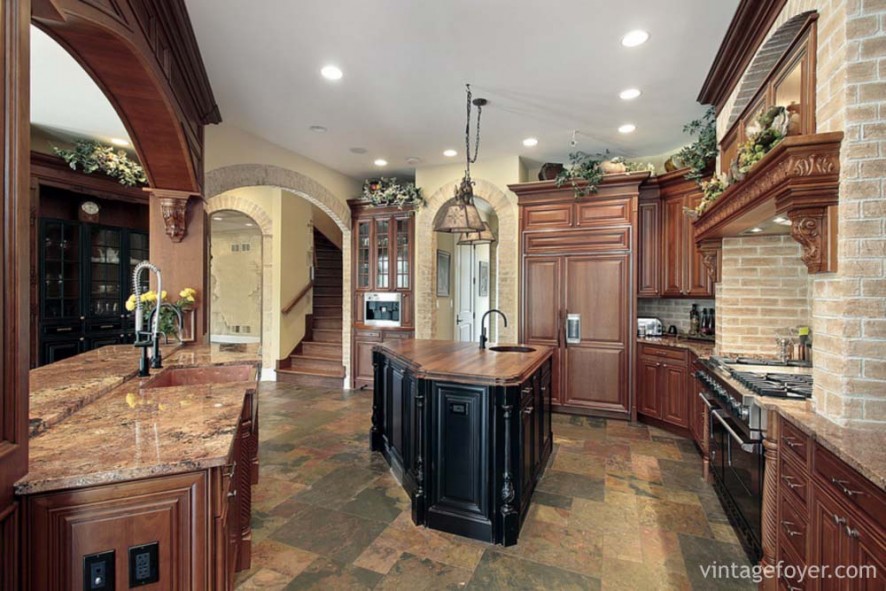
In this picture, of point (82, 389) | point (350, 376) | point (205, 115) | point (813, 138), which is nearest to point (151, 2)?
point (205, 115)

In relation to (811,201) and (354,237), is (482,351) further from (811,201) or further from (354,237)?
(354,237)

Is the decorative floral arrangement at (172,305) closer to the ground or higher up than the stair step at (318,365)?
higher up

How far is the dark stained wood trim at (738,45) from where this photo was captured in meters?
2.33

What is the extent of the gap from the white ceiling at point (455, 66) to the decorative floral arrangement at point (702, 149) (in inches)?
5.5

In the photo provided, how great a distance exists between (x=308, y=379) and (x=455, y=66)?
4796mm

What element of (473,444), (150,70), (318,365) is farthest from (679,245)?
(318,365)

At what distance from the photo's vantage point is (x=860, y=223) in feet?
5.15

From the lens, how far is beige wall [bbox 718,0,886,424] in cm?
155

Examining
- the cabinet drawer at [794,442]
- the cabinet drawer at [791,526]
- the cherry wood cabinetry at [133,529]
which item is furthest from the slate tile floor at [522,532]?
the cherry wood cabinetry at [133,529]

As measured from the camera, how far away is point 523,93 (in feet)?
11.5

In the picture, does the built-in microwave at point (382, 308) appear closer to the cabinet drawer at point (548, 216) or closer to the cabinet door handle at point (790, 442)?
the cabinet drawer at point (548, 216)

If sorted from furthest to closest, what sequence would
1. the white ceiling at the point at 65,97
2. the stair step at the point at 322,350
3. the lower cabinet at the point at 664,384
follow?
the stair step at the point at 322,350 → the lower cabinet at the point at 664,384 → the white ceiling at the point at 65,97

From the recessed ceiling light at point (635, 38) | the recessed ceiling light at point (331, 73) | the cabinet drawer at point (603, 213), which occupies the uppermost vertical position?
the recessed ceiling light at point (331, 73)

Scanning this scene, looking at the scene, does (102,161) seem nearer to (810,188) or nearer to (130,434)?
(130,434)
